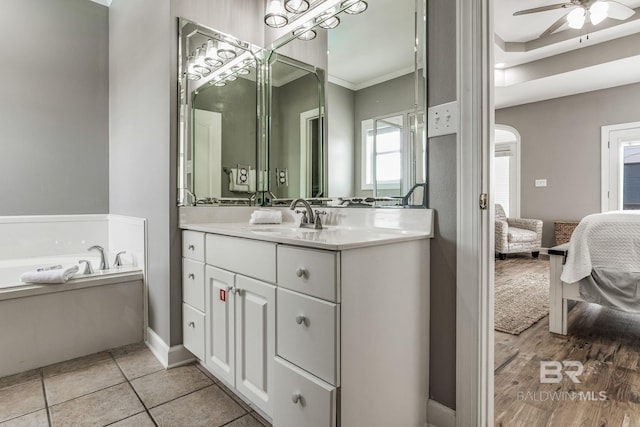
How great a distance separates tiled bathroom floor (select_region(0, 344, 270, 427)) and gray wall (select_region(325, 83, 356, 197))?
118 cm

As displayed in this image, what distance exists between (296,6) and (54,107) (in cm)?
225

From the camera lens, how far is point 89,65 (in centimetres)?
292

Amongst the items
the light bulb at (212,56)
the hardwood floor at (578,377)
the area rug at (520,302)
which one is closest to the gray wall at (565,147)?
the area rug at (520,302)

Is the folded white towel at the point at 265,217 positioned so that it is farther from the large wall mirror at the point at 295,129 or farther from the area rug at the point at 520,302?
the area rug at the point at 520,302

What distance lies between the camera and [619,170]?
188 inches

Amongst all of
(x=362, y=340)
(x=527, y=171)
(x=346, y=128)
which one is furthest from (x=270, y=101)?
(x=527, y=171)

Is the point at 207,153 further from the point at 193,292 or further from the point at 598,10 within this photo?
the point at 598,10

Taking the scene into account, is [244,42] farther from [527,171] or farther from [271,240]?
[527,171]

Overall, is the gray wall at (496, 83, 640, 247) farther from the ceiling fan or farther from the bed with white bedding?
the bed with white bedding

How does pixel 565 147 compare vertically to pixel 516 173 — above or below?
above

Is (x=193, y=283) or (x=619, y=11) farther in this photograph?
(x=619, y=11)

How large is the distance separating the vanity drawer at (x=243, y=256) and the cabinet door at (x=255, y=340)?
43mm

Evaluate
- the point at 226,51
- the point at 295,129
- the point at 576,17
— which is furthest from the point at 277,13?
the point at 576,17

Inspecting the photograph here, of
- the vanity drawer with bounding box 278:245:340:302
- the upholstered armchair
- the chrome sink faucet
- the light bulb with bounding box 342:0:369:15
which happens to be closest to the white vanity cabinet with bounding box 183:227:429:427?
the vanity drawer with bounding box 278:245:340:302
